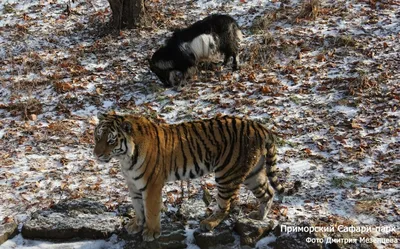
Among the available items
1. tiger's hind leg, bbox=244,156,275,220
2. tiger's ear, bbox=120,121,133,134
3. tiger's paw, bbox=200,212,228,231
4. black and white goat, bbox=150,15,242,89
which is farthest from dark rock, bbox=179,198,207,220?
black and white goat, bbox=150,15,242,89

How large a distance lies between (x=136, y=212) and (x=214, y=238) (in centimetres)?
91

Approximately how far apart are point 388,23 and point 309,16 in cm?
175

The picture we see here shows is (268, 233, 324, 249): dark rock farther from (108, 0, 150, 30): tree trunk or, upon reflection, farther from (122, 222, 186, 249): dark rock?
(108, 0, 150, 30): tree trunk

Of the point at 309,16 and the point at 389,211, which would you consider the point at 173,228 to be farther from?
the point at 309,16

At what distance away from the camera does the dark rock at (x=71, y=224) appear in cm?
543

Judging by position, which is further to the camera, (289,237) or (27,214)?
(27,214)

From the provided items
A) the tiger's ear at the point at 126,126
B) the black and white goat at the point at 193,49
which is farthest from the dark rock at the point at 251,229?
the black and white goat at the point at 193,49

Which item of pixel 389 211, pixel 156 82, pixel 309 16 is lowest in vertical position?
pixel 389 211

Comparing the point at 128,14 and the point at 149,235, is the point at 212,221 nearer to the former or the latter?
the point at 149,235

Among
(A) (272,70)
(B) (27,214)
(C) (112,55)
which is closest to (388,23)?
(A) (272,70)

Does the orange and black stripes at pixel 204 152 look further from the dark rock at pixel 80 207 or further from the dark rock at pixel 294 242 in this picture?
the dark rock at pixel 80 207

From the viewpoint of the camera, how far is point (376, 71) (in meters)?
9.10

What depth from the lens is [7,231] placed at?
5.41 m

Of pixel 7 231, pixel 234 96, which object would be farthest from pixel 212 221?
pixel 234 96
